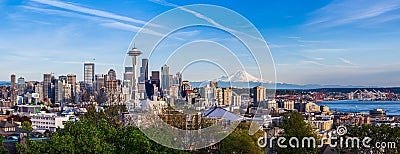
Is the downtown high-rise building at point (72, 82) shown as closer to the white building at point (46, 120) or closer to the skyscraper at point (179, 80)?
the white building at point (46, 120)

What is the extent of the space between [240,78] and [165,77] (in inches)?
40.4

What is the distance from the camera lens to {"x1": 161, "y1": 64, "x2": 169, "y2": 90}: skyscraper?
19.0 ft

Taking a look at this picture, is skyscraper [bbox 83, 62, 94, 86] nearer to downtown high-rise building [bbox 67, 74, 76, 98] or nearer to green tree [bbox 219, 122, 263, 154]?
downtown high-rise building [bbox 67, 74, 76, 98]

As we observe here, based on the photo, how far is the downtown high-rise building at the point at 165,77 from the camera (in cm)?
580

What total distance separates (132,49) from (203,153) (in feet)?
13.7

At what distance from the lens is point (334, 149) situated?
32.9 feet

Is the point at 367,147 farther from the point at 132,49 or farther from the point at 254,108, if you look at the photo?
the point at 132,49

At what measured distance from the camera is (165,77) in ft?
19.7

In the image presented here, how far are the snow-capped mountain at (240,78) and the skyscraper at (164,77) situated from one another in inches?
29.6

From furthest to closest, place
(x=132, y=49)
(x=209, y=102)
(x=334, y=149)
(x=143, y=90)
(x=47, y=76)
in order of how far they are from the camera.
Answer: (x=47, y=76)
(x=334, y=149)
(x=209, y=102)
(x=143, y=90)
(x=132, y=49)

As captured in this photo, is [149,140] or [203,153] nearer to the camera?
[149,140]

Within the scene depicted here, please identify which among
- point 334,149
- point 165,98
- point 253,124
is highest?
point 165,98

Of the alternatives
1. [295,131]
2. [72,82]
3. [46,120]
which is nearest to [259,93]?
[295,131]

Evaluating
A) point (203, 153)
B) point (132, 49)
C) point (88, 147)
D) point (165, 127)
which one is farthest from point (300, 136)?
point (132, 49)
